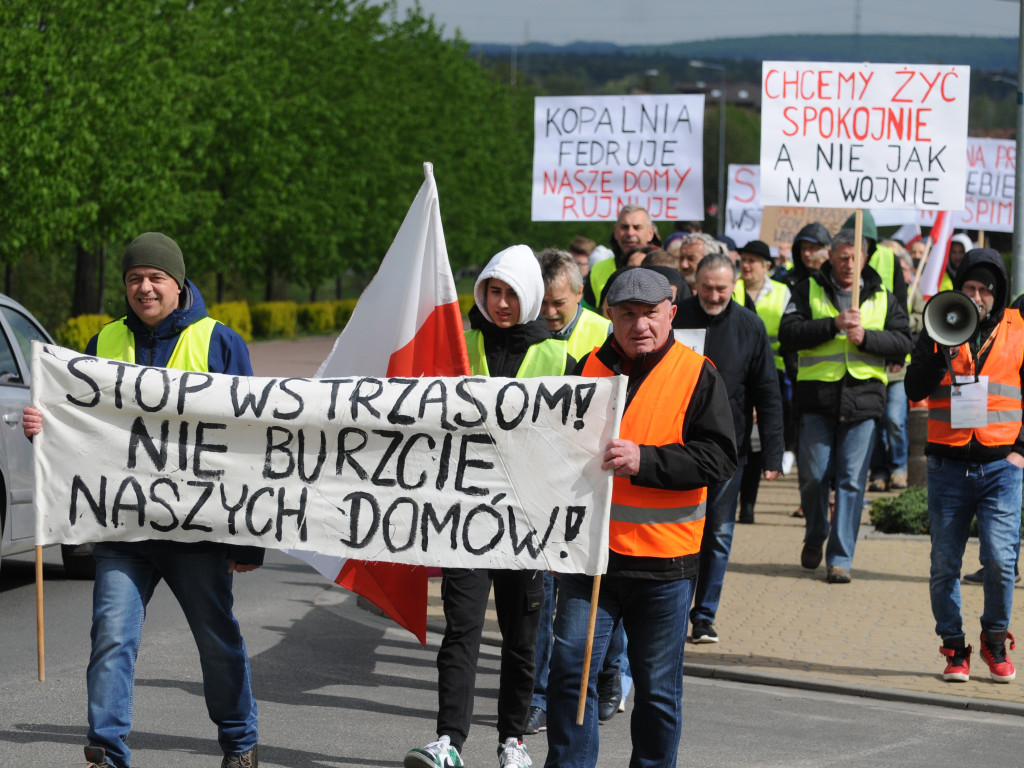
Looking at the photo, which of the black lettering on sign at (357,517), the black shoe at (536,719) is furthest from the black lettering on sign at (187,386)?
the black shoe at (536,719)

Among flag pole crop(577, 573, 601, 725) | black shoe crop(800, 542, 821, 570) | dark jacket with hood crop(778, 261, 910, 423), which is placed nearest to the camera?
flag pole crop(577, 573, 601, 725)

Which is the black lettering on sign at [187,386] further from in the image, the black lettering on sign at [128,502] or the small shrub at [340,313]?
the small shrub at [340,313]

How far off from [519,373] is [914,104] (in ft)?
16.9

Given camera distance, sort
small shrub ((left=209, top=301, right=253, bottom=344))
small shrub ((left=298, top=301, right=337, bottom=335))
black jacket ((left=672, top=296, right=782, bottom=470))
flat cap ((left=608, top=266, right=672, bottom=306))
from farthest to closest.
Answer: small shrub ((left=298, top=301, right=337, bottom=335)) → small shrub ((left=209, top=301, right=253, bottom=344)) → black jacket ((left=672, top=296, right=782, bottom=470)) → flat cap ((left=608, top=266, right=672, bottom=306))

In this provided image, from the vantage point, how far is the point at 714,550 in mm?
8227

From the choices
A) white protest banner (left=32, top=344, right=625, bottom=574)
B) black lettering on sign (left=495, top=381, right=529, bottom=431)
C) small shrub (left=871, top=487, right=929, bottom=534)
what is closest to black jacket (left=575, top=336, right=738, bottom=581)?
black lettering on sign (left=495, top=381, right=529, bottom=431)

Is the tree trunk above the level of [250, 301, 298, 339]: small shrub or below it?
above

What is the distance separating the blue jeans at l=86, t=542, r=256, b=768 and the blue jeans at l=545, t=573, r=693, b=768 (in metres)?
1.22

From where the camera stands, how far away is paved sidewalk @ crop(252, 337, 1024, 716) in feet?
24.7

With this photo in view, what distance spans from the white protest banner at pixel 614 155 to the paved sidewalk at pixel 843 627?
308 centimetres

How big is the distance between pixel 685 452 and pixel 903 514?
7.78 metres

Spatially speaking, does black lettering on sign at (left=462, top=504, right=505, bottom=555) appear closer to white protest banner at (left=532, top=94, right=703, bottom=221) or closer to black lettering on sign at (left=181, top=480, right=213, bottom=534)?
black lettering on sign at (left=181, top=480, right=213, bottom=534)

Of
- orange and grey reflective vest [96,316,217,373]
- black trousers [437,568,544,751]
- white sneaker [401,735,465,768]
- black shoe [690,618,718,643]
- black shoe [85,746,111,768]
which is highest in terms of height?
orange and grey reflective vest [96,316,217,373]

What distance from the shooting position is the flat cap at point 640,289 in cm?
492
